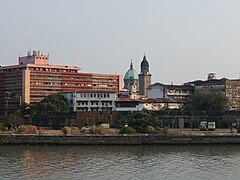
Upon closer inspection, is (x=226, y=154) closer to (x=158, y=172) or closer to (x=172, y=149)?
(x=172, y=149)

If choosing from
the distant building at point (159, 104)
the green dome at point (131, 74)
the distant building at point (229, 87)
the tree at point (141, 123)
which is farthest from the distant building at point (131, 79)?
the tree at point (141, 123)

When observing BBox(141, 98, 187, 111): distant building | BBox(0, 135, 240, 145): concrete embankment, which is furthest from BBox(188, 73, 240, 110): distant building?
BBox(0, 135, 240, 145): concrete embankment

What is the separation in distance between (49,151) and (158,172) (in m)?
18.7

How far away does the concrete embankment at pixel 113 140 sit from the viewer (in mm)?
59656

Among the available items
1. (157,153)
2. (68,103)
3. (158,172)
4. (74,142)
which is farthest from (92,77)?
(158,172)

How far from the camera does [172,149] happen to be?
5541cm

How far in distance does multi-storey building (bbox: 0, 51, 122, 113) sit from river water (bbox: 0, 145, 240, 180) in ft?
227

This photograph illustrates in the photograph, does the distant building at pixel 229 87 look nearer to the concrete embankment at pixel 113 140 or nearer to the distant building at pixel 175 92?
the distant building at pixel 175 92

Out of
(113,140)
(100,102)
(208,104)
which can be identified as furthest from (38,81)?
(113,140)

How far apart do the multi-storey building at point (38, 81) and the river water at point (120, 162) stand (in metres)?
69.2

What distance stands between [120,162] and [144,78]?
420ft

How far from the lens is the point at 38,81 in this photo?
128 metres

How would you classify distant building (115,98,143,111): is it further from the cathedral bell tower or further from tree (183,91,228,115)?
the cathedral bell tower

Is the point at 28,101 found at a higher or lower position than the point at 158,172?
higher
